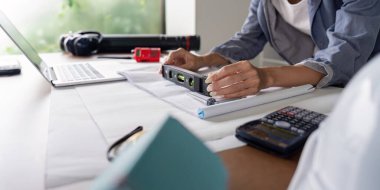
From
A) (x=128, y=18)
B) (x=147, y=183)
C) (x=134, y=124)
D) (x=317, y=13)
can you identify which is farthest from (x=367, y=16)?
(x=128, y=18)

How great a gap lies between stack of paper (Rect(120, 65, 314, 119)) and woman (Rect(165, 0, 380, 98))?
26 mm

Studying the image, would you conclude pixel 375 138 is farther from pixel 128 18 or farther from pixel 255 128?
pixel 128 18

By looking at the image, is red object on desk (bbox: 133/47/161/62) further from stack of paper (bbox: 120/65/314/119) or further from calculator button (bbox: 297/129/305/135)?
calculator button (bbox: 297/129/305/135)

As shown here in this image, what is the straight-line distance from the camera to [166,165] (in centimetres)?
21

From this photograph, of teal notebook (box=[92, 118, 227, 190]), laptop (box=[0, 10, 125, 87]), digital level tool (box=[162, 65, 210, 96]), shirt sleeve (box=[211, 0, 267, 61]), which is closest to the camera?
teal notebook (box=[92, 118, 227, 190])

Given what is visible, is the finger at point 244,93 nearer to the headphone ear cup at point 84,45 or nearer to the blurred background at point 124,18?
the headphone ear cup at point 84,45

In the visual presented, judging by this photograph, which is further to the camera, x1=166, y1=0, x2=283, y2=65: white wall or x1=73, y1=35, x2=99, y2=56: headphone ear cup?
x1=166, y1=0, x2=283, y2=65: white wall

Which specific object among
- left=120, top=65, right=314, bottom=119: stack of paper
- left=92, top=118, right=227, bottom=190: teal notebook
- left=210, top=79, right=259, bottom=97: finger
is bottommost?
left=120, top=65, right=314, bottom=119: stack of paper

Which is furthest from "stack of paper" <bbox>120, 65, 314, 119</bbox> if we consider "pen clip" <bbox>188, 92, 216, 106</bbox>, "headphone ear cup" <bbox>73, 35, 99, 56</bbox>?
"headphone ear cup" <bbox>73, 35, 99, 56</bbox>

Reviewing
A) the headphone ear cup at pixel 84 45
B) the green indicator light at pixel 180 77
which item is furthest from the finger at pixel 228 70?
the headphone ear cup at pixel 84 45

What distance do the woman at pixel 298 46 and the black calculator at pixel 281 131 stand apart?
0.18 meters

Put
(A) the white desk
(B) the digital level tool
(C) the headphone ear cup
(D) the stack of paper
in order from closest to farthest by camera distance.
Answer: (A) the white desk < (D) the stack of paper < (B) the digital level tool < (C) the headphone ear cup

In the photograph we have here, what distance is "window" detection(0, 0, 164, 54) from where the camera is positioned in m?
1.73

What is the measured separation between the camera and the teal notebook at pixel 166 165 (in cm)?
19
